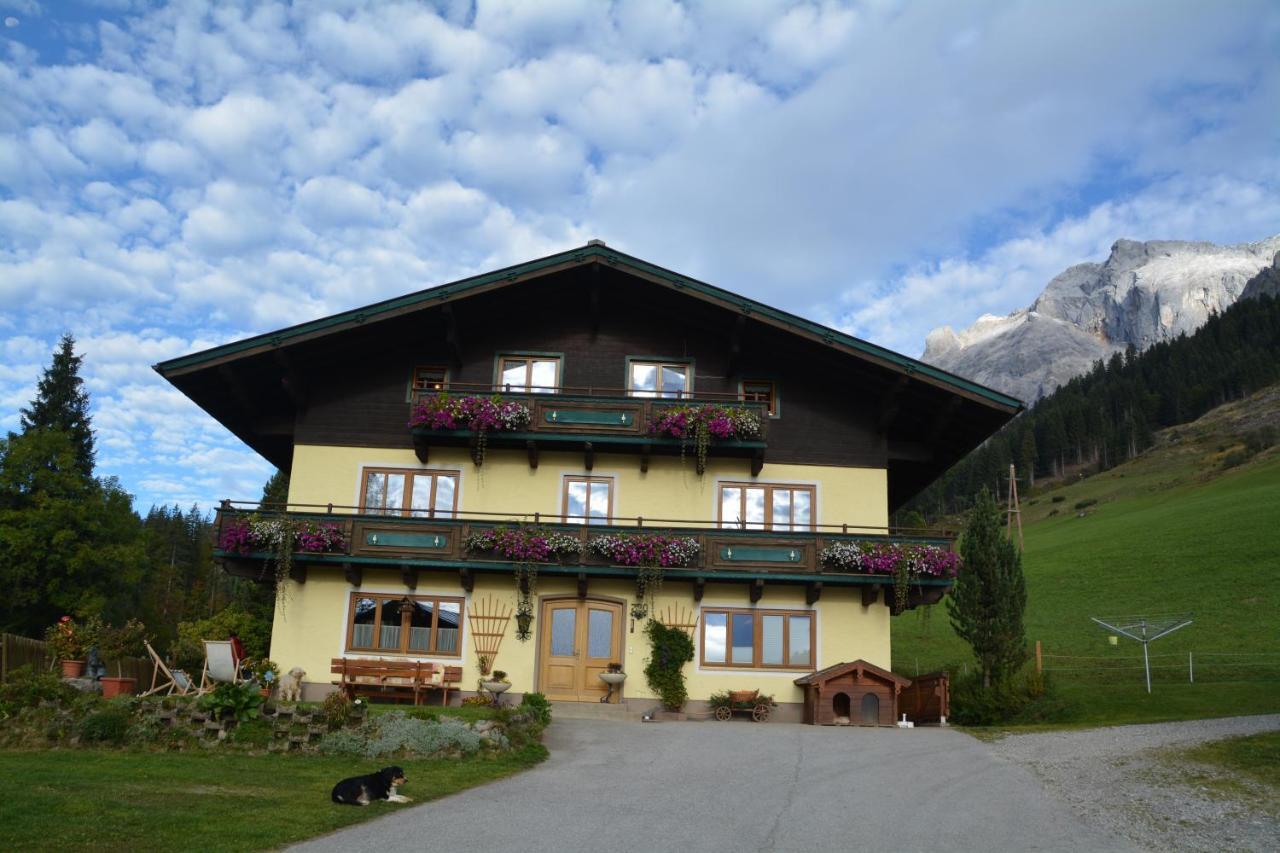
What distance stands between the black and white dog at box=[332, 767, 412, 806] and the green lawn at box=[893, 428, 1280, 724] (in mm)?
15621

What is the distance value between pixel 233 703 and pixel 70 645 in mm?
7291

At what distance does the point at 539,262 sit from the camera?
24.7 m


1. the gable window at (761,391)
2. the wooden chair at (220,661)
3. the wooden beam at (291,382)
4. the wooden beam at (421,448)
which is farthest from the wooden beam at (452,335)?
the wooden chair at (220,661)

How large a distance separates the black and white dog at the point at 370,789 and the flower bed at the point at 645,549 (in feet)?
37.9

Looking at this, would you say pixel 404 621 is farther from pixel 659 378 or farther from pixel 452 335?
pixel 659 378

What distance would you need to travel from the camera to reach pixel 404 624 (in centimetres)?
2405

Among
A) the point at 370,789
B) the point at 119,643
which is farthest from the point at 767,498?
the point at 370,789

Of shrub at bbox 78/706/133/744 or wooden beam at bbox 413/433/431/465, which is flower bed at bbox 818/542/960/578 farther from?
shrub at bbox 78/706/133/744

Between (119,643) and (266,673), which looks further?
(119,643)

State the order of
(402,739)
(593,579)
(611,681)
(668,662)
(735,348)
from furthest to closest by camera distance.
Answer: (735,348), (593,579), (668,662), (611,681), (402,739)

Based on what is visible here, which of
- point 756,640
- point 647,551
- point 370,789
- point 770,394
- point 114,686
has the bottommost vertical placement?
point 370,789

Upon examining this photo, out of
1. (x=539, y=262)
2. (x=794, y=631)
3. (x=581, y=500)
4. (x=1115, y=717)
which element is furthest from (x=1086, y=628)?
(x=539, y=262)

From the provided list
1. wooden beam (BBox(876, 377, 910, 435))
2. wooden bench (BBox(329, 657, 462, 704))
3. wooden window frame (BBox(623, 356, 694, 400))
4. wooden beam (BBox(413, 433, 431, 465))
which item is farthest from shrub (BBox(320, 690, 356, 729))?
wooden beam (BBox(876, 377, 910, 435))

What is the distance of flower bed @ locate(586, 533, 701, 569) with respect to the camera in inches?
922
